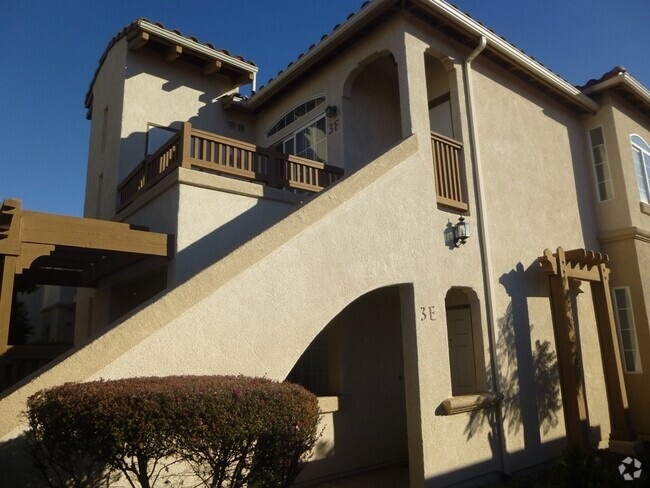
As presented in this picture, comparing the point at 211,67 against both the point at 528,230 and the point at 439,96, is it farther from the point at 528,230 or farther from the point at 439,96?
the point at 528,230

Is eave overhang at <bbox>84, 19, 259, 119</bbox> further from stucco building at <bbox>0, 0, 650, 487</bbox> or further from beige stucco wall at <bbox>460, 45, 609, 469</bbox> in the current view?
beige stucco wall at <bbox>460, 45, 609, 469</bbox>

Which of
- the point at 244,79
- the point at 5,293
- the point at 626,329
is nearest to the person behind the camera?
the point at 5,293

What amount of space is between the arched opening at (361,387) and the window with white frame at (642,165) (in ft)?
25.1

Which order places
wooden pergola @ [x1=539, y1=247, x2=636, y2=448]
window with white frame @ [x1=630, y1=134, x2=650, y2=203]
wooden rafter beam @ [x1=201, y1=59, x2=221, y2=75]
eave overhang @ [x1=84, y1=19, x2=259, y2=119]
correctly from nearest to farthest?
wooden pergola @ [x1=539, y1=247, x2=636, y2=448], eave overhang @ [x1=84, y1=19, x2=259, y2=119], wooden rafter beam @ [x1=201, y1=59, x2=221, y2=75], window with white frame @ [x1=630, y1=134, x2=650, y2=203]

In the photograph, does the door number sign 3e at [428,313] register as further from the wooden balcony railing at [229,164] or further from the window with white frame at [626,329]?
the window with white frame at [626,329]

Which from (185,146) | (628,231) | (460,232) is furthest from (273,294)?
(628,231)

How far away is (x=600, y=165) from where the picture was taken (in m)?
12.1

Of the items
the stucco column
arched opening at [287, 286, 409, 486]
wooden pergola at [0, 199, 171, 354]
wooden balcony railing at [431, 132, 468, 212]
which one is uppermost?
the stucco column

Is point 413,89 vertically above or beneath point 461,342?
above

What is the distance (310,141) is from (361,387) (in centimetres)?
540

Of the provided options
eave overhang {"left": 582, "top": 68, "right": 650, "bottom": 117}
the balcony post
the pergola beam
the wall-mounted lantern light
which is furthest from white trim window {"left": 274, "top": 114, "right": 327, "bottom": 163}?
eave overhang {"left": 582, "top": 68, "right": 650, "bottom": 117}

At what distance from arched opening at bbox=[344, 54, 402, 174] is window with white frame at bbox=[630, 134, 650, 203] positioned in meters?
6.14

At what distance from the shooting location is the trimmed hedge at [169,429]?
3.67m

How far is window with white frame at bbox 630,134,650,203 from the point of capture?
1248 centimetres
